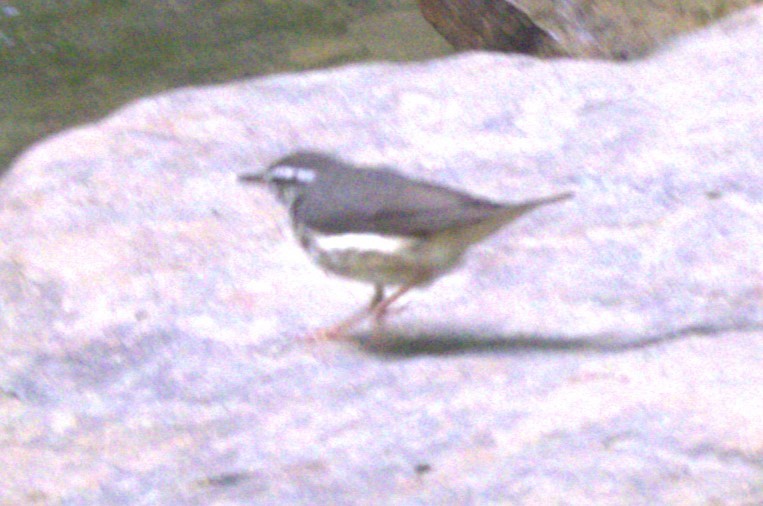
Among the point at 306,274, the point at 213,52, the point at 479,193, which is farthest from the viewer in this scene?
the point at 213,52

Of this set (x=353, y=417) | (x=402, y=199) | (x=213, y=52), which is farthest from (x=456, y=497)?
(x=213, y=52)

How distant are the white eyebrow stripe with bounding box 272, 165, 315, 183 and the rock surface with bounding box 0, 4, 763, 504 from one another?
1.31ft

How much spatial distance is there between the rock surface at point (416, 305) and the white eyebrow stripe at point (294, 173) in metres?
0.40

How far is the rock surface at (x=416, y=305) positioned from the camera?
10.7ft

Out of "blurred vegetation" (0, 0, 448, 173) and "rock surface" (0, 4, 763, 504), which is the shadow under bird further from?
"blurred vegetation" (0, 0, 448, 173)

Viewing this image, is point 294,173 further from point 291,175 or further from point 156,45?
point 156,45

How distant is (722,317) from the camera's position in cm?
389

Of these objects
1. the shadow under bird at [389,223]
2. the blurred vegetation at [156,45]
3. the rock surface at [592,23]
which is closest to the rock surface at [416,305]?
the shadow under bird at [389,223]

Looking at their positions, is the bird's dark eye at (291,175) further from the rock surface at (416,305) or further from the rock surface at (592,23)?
the rock surface at (592,23)

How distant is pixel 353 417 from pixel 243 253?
120 cm

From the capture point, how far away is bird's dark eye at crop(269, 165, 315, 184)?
409 cm

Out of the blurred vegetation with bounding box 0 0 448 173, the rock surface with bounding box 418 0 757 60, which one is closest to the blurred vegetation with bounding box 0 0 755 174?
the blurred vegetation with bounding box 0 0 448 173

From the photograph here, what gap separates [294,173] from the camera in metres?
4.15

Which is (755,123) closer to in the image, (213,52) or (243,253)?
(243,253)
